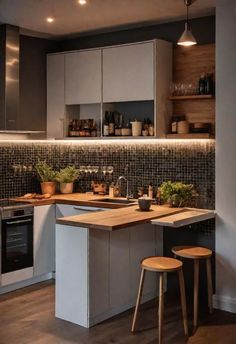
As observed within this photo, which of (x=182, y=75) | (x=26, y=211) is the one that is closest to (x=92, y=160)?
(x=26, y=211)

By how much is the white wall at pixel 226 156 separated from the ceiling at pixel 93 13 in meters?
0.28

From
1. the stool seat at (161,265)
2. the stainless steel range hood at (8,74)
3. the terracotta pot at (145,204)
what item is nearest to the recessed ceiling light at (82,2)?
the stainless steel range hood at (8,74)

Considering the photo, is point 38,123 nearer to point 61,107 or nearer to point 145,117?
point 61,107

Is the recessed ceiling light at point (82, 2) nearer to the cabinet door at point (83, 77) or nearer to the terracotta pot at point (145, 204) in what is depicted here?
the cabinet door at point (83, 77)

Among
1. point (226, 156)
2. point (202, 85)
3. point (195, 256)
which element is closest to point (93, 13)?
point (202, 85)

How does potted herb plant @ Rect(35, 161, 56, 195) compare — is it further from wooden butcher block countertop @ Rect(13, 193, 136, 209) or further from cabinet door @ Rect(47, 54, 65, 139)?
cabinet door @ Rect(47, 54, 65, 139)

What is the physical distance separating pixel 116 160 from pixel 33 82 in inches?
53.5

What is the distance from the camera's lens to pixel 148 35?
17.8 ft

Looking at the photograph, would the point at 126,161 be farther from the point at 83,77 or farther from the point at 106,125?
the point at 83,77

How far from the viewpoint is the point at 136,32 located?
552cm

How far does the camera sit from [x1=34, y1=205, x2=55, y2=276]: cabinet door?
5453 millimetres

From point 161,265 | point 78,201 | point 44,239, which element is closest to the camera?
point 161,265

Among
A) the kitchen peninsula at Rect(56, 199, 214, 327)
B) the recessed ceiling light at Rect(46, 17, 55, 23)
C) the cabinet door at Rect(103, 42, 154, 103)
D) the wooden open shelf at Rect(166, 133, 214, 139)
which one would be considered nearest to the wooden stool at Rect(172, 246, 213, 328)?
the kitchen peninsula at Rect(56, 199, 214, 327)

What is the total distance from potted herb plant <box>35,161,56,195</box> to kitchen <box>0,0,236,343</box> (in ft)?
0.35
